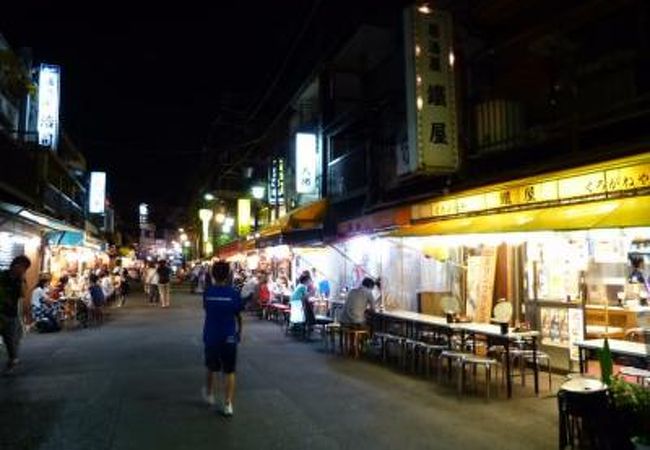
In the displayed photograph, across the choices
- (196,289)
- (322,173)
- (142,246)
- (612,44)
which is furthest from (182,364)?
(142,246)

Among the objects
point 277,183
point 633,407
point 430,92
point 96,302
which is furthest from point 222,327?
point 277,183

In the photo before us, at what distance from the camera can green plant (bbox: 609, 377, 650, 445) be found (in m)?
6.34

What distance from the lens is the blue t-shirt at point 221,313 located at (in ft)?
30.7

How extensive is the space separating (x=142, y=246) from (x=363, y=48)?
81302 millimetres

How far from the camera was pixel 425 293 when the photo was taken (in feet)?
55.3

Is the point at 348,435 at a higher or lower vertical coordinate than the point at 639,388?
lower

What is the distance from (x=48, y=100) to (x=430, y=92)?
60.8 feet

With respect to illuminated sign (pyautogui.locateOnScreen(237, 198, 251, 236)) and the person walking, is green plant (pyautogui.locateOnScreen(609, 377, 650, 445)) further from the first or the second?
illuminated sign (pyautogui.locateOnScreen(237, 198, 251, 236))

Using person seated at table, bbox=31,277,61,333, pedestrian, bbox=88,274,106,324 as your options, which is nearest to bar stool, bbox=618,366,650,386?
person seated at table, bbox=31,277,61,333

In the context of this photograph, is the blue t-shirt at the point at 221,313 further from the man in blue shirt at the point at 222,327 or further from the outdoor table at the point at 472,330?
the outdoor table at the point at 472,330

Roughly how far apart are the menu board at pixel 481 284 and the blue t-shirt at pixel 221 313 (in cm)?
705

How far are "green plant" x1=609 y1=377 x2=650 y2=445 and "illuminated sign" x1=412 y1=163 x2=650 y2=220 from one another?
3475mm

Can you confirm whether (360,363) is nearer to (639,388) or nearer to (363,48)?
(639,388)

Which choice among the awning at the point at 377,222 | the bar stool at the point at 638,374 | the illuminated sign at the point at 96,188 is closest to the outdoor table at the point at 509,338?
the bar stool at the point at 638,374
